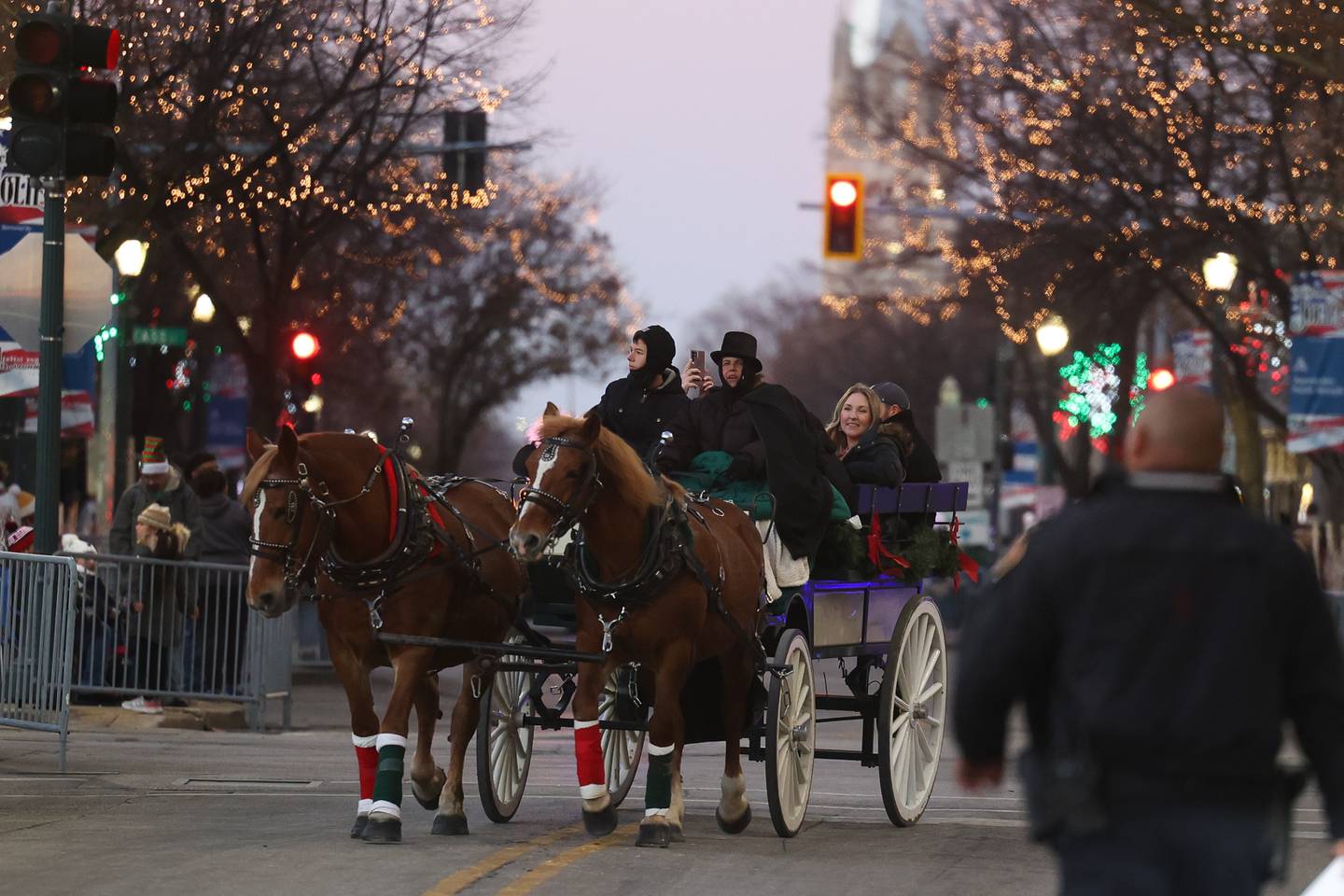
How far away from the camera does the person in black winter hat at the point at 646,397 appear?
43.0 ft

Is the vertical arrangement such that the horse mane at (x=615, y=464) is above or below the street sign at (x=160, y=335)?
below

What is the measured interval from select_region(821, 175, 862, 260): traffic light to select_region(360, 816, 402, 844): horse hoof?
1828 cm

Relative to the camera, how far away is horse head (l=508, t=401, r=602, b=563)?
10.7 meters

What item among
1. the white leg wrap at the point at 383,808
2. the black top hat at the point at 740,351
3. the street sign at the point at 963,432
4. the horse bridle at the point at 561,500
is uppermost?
the street sign at the point at 963,432

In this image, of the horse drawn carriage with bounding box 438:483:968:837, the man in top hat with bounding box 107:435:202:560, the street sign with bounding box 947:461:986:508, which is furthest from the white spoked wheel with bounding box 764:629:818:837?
the street sign with bounding box 947:461:986:508

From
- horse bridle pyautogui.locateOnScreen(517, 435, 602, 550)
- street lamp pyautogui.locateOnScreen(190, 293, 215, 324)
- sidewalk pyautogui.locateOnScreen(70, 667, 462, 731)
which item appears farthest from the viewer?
street lamp pyautogui.locateOnScreen(190, 293, 215, 324)

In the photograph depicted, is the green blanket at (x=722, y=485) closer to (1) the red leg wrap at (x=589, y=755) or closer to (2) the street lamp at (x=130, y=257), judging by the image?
(1) the red leg wrap at (x=589, y=755)

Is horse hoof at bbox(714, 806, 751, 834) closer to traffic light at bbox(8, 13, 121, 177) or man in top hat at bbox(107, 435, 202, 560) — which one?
traffic light at bbox(8, 13, 121, 177)

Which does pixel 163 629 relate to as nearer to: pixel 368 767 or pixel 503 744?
pixel 503 744

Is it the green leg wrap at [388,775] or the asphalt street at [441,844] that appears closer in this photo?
the asphalt street at [441,844]

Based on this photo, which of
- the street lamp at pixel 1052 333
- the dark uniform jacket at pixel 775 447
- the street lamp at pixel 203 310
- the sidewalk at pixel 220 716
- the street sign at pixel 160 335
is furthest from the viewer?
the street lamp at pixel 203 310

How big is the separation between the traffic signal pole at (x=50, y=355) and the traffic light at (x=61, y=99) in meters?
0.92

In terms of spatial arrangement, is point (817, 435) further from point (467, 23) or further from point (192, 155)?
point (467, 23)

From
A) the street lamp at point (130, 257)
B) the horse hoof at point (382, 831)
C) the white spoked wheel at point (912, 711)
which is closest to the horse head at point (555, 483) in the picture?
the horse hoof at point (382, 831)
